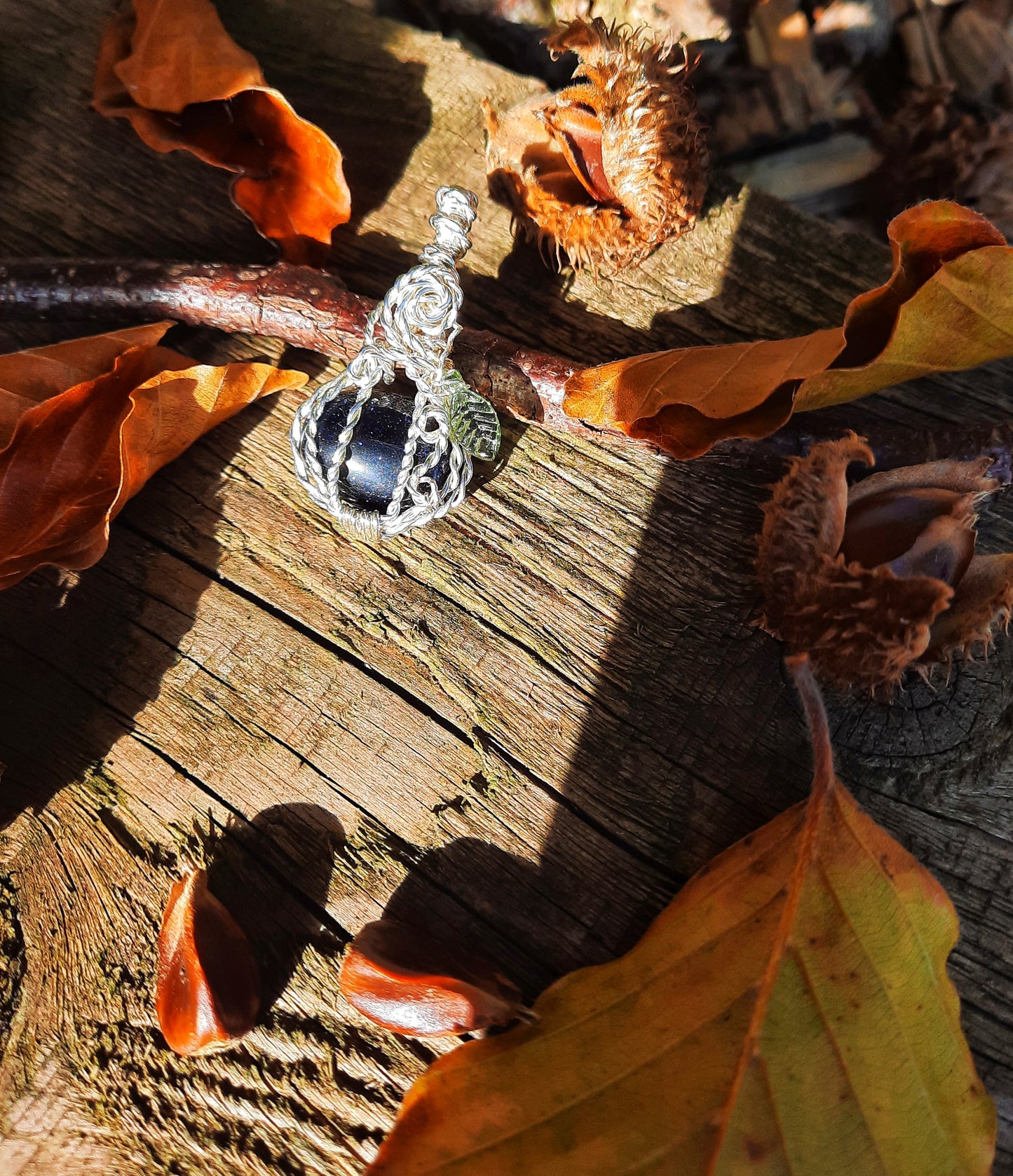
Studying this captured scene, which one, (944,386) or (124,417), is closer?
(124,417)

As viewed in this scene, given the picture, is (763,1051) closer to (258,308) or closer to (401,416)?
(401,416)

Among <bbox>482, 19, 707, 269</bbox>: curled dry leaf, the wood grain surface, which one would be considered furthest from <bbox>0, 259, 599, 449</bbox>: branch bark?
<bbox>482, 19, 707, 269</bbox>: curled dry leaf

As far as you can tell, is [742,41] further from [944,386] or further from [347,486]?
[347,486]

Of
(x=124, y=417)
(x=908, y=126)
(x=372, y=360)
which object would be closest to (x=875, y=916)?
(x=372, y=360)

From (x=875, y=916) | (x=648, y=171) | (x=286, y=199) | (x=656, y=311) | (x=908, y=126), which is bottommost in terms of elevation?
(x=875, y=916)

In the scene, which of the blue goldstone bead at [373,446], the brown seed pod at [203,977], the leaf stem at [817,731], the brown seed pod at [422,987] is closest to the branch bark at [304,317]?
the blue goldstone bead at [373,446]

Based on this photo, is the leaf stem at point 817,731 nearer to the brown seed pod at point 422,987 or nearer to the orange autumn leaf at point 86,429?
the brown seed pod at point 422,987

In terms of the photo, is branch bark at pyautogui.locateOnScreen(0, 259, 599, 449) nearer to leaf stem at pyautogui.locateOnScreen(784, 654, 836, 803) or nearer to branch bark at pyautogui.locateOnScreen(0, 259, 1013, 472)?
branch bark at pyautogui.locateOnScreen(0, 259, 1013, 472)
